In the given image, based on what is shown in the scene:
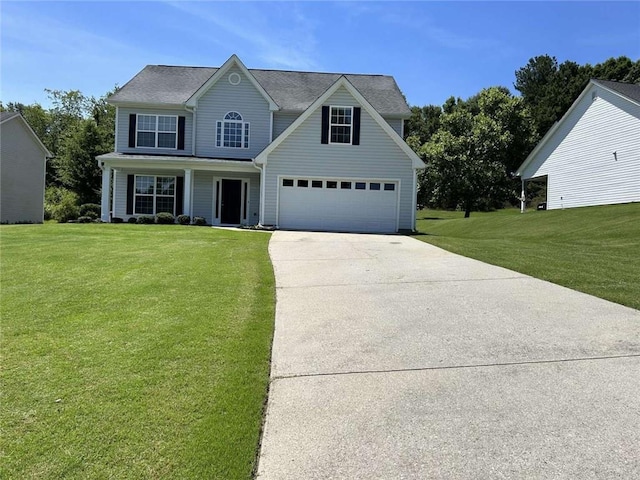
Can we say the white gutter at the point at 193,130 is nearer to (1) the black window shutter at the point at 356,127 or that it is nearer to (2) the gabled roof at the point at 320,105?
(2) the gabled roof at the point at 320,105

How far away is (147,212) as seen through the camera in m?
21.6

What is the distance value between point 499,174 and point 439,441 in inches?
1543

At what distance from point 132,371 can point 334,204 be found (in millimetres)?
16313

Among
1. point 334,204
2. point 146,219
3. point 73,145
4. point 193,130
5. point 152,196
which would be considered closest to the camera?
point 334,204

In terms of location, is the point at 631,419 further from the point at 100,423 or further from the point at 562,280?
the point at 562,280

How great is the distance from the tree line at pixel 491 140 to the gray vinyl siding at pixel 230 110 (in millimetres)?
20711

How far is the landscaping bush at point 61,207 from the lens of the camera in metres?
26.2

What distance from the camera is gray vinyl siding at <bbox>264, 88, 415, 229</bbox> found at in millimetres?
19469

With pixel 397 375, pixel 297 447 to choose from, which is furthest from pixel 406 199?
pixel 297 447

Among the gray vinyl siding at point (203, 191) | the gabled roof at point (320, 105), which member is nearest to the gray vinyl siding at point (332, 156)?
the gabled roof at point (320, 105)

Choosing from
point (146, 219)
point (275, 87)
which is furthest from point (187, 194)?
point (275, 87)

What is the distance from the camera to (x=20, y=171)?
26.0 metres

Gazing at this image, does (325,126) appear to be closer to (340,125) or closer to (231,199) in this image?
(340,125)

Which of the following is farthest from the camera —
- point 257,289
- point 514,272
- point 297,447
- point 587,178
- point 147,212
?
point 587,178
